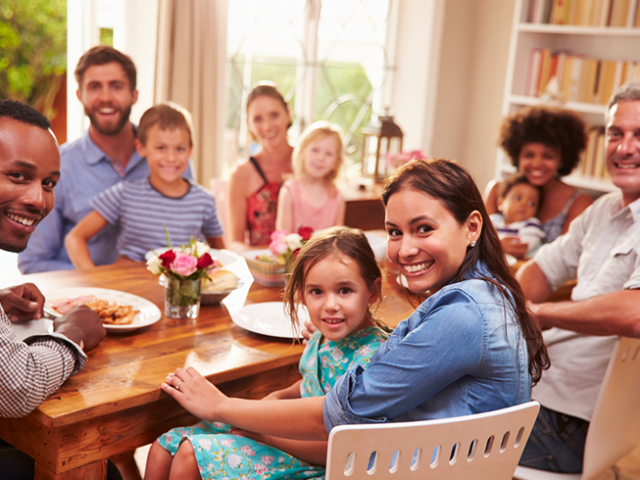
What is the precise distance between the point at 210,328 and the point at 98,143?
1271 millimetres

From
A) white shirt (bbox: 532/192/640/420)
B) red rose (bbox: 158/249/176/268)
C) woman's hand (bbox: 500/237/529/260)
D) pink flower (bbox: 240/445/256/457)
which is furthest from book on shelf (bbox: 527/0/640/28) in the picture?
pink flower (bbox: 240/445/256/457)

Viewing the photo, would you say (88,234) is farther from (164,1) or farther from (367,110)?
(367,110)

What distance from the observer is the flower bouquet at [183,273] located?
152 centimetres

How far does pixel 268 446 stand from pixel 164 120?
1287 mm

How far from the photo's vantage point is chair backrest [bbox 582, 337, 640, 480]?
1.44 metres

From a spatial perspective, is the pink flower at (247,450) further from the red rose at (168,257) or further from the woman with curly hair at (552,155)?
the woman with curly hair at (552,155)

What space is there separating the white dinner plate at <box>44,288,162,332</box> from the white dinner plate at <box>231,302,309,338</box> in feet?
0.67

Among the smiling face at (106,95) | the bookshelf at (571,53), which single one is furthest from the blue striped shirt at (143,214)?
the bookshelf at (571,53)

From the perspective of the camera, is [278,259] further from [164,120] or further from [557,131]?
[557,131]

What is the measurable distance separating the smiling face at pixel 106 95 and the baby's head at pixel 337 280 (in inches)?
55.7

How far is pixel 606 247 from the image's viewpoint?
1857 mm

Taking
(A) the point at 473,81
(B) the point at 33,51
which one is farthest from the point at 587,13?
(B) the point at 33,51

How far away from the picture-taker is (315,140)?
2549 millimetres

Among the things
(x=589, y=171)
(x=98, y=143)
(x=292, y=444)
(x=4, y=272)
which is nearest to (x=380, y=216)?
(x=589, y=171)
